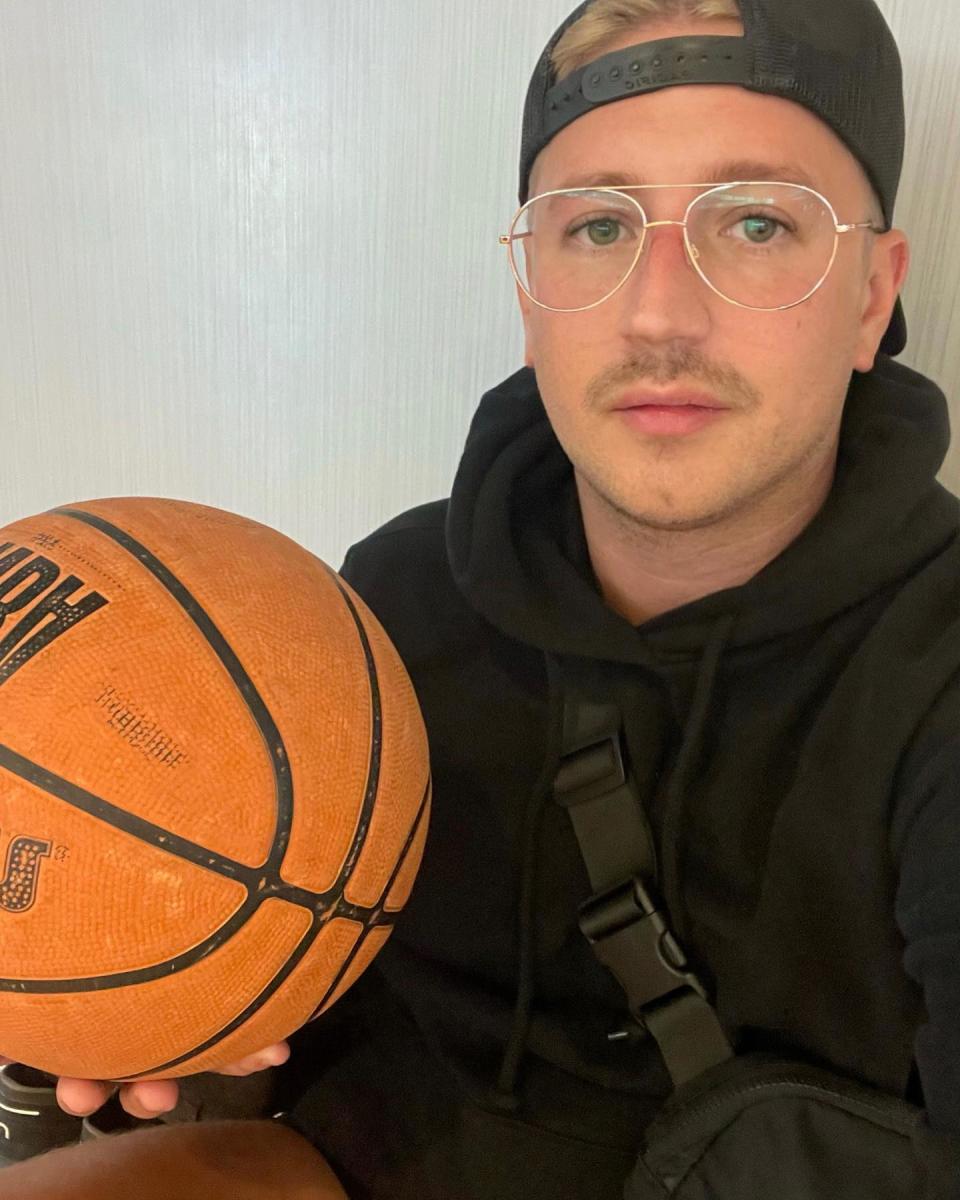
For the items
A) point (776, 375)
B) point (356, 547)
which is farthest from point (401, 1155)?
point (776, 375)

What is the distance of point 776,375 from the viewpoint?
2.65ft

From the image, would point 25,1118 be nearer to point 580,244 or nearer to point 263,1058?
point 263,1058

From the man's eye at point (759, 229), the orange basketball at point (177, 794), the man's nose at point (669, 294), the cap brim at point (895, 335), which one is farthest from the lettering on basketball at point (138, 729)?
the cap brim at point (895, 335)

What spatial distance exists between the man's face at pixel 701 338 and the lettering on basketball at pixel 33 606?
46 cm

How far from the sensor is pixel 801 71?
78cm

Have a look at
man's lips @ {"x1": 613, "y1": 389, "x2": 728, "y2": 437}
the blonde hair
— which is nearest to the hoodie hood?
man's lips @ {"x1": 613, "y1": 389, "x2": 728, "y2": 437}

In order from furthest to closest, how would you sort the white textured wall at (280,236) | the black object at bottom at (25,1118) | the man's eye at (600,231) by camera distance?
the white textured wall at (280,236) < the black object at bottom at (25,1118) < the man's eye at (600,231)

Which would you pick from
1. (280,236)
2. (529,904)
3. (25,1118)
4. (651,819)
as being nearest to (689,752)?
(651,819)

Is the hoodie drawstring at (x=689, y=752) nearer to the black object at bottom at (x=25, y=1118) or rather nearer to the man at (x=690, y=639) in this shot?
the man at (x=690, y=639)

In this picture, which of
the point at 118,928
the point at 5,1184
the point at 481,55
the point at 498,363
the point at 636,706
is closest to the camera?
the point at 118,928

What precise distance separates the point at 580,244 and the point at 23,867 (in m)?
0.68

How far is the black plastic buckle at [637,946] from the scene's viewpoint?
0.87 m

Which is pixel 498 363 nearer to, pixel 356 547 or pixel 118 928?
pixel 356 547

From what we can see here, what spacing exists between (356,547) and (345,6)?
689 millimetres
